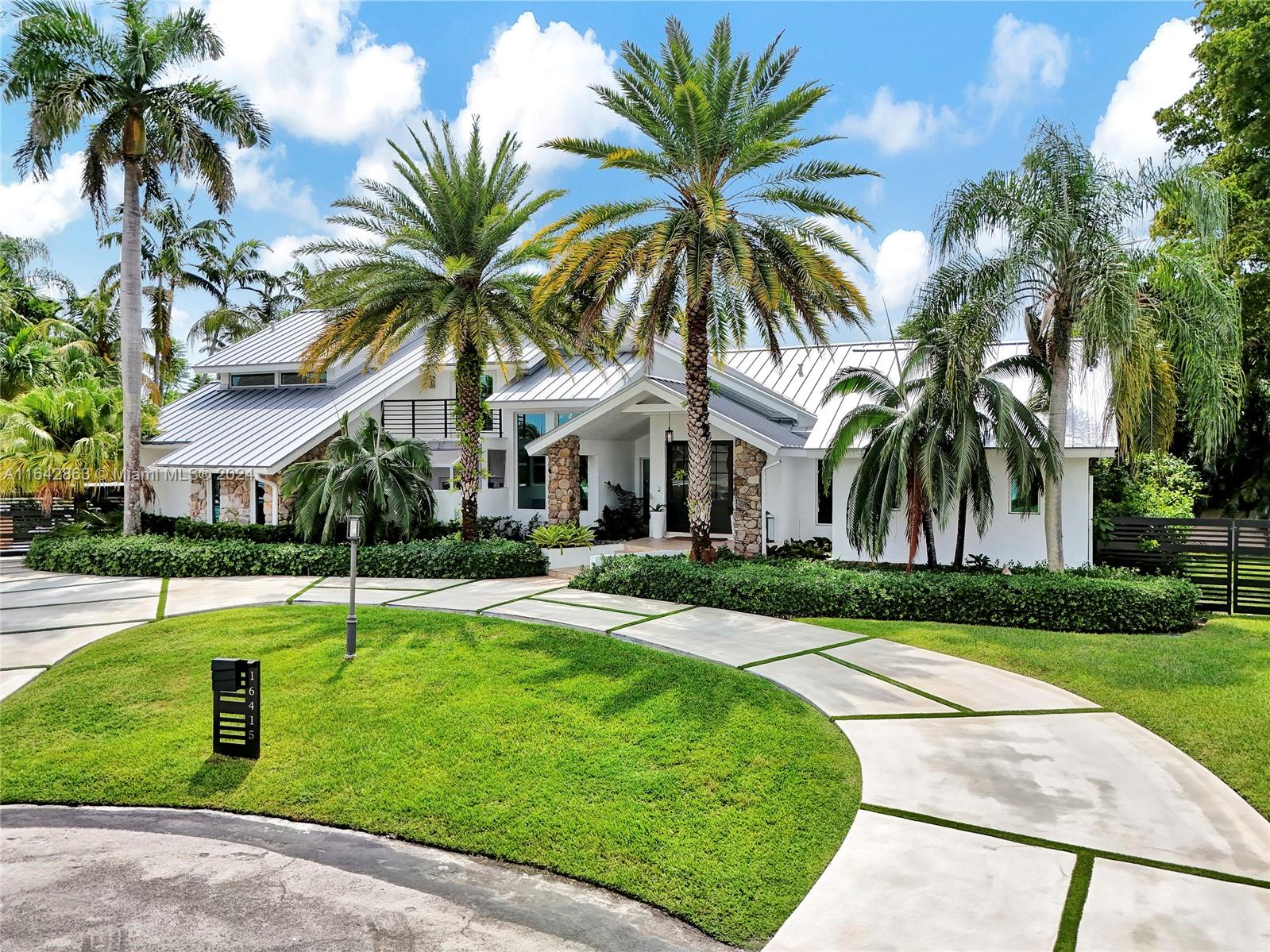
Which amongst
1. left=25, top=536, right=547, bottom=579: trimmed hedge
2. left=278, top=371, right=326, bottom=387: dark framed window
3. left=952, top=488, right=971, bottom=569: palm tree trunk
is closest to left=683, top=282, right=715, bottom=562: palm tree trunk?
left=25, top=536, right=547, bottom=579: trimmed hedge

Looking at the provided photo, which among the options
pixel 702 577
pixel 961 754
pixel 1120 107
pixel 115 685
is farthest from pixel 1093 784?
pixel 1120 107

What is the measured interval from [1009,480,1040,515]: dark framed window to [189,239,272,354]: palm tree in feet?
108

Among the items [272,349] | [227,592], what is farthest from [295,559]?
[272,349]

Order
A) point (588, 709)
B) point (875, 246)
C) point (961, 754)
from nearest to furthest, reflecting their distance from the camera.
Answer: point (961, 754) → point (588, 709) → point (875, 246)

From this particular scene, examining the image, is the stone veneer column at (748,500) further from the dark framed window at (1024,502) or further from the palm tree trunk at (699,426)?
the dark framed window at (1024,502)

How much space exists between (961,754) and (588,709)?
3661 millimetres

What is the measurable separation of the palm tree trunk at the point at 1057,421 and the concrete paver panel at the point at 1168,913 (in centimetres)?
926

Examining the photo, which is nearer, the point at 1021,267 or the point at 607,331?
the point at 1021,267

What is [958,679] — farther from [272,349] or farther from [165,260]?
[165,260]

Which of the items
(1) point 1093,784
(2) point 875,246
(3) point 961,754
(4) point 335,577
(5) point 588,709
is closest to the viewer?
(1) point 1093,784

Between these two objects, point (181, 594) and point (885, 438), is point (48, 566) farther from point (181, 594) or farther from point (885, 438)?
point (885, 438)

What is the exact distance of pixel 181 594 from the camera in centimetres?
1516

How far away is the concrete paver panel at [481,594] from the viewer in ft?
45.2

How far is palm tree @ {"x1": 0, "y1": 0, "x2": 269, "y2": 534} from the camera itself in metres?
17.7
